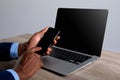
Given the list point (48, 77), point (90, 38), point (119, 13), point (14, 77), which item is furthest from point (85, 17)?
point (119, 13)

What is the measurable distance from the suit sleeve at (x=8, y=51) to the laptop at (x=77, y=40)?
0.17 metres

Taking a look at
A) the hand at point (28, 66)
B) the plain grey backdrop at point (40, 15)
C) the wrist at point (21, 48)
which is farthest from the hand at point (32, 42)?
the plain grey backdrop at point (40, 15)

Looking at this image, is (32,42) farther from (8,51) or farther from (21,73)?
(21,73)

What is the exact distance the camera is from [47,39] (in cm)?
94

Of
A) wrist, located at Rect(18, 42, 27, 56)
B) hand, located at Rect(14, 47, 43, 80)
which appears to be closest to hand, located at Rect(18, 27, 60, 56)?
wrist, located at Rect(18, 42, 27, 56)

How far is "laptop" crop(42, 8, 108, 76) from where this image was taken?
908 millimetres

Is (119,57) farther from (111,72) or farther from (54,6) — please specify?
(54,6)

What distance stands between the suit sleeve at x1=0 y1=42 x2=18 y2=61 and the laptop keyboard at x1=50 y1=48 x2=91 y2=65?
205mm

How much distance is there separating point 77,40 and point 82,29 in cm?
Result: 6

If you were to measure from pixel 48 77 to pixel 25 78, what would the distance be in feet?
0.36

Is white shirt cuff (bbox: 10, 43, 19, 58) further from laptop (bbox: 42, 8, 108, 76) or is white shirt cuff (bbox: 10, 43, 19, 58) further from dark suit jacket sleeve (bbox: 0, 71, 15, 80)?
dark suit jacket sleeve (bbox: 0, 71, 15, 80)

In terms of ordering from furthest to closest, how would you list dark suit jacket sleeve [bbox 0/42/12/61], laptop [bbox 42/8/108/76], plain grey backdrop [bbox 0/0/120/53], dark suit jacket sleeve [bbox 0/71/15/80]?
1. plain grey backdrop [bbox 0/0/120/53]
2. dark suit jacket sleeve [bbox 0/42/12/61]
3. laptop [bbox 42/8/108/76]
4. dark suit jacket sleeve [bbox 0/71/15/80]

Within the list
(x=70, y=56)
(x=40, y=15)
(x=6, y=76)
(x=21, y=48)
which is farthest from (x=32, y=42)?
(x=40, y=15)

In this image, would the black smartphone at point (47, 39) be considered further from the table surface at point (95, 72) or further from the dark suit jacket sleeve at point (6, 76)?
the dark suit jacket sleeve at point (6, 76)
